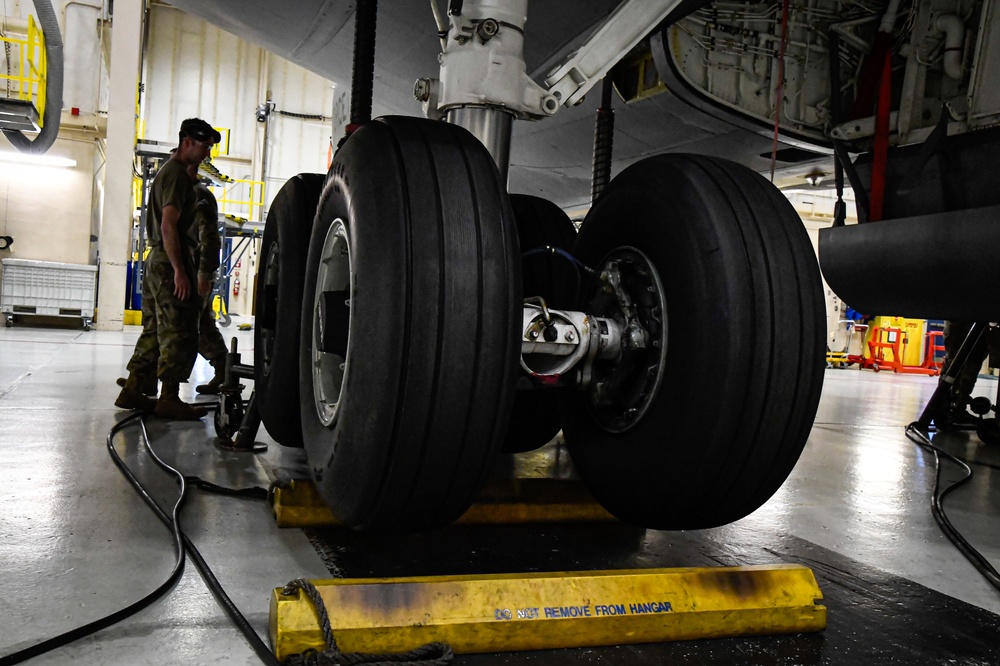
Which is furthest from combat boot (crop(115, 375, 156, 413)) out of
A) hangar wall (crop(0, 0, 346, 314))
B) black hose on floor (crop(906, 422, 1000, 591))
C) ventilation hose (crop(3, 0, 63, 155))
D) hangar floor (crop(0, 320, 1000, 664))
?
hangar wall (crop(0, 0, 346, 314))

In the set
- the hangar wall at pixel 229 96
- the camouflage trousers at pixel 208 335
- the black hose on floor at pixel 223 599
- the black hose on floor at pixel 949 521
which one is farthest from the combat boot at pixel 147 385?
the hangar wall at pixel 229 96

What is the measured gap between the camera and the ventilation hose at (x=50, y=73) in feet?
18.4

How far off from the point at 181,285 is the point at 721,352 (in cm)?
283

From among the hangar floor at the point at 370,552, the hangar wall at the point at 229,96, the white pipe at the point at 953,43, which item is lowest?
the hangar floor at the point at 370,552

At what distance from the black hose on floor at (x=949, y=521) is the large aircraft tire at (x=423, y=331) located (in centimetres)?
139

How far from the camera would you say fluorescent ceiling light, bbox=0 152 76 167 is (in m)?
11.3

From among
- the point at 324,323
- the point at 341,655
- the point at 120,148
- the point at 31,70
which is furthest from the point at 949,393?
the point at 31,70

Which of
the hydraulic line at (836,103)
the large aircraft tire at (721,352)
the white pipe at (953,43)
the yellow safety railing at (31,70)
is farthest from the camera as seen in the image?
the yellow safety railing at (31,70)

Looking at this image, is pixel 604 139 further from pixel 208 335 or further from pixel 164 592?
pixel 208 335

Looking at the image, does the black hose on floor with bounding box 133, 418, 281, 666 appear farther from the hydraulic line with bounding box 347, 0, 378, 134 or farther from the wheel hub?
the hydraulic line with bounding box 347, 0, 378, 134

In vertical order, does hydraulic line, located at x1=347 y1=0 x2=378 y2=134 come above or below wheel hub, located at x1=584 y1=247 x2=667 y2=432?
above

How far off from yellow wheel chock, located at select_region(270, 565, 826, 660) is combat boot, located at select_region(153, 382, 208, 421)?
2.49 m

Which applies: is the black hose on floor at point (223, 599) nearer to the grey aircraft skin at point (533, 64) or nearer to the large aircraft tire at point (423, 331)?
the large aircraft tire at point (423, 331)

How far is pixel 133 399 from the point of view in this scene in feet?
11.8
